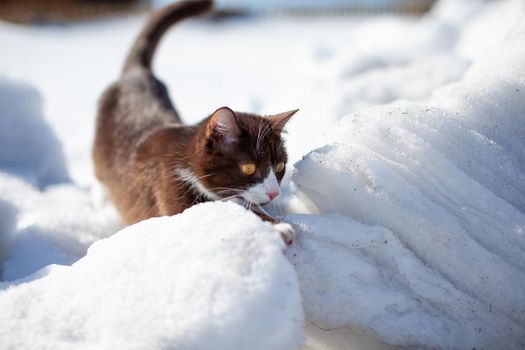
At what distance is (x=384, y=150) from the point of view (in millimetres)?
1146

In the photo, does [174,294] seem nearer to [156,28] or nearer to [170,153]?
[170,153]

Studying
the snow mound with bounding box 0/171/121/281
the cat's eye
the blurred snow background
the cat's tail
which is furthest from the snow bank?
the cat's tail

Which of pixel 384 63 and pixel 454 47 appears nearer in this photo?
pixel 384 63

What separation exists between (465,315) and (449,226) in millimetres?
167

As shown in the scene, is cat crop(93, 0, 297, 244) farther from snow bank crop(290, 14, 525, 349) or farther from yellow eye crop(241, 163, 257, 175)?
snow bank crop(290, 14, 525, 349)

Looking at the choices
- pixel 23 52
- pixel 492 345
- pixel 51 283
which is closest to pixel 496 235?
pixel 492 345

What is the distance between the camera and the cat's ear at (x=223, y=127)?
1.20 metres

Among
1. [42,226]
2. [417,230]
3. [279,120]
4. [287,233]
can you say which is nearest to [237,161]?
[279,120]

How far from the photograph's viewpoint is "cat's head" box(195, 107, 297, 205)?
1.22 m

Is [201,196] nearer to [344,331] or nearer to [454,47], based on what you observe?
[344,331]

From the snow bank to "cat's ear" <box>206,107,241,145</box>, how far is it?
19cm

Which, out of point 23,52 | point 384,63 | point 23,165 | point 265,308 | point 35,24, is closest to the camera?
point 265,308

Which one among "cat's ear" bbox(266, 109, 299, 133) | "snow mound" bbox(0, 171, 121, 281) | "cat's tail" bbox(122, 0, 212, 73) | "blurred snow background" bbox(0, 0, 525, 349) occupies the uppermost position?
"cat's tail" bbox(122, 0, 212, 73)

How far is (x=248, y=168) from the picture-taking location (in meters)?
1.22
